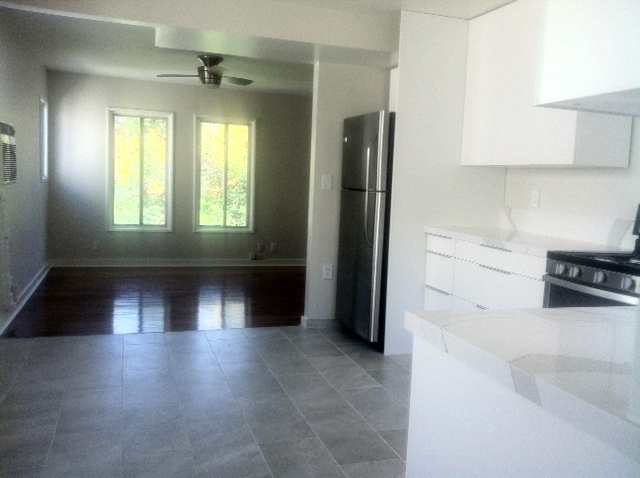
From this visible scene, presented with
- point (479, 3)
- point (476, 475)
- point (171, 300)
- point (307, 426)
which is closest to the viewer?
point (476, 475)

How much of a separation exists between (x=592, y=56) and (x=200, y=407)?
2.64 meters

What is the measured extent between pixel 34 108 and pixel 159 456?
15.7ft

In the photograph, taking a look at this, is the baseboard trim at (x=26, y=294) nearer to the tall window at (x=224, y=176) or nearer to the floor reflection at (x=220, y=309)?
the floor reflection at (x=220, y=309)

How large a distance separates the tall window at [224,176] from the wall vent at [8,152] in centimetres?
328

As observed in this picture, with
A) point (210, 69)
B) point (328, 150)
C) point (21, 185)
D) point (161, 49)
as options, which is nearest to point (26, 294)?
point (21, 185)

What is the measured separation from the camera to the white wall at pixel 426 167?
4.05 meters

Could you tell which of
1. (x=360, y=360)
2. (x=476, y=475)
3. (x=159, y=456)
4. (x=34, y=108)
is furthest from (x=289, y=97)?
(x=476, y=475)

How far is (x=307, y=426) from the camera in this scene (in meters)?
2.96

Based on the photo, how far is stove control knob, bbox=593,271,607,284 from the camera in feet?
8.98

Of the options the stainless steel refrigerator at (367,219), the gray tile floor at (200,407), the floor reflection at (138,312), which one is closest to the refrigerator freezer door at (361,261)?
the stainless steel refrigerator at (367,219)

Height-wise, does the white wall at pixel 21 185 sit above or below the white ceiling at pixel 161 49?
below

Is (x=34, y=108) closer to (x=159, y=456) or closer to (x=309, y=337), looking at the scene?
(x=309, y=337)

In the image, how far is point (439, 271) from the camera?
411cm

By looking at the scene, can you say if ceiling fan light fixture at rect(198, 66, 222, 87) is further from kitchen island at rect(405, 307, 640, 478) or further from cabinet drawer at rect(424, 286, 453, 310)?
kitchen island at rect(405, 307, 640, 478)
